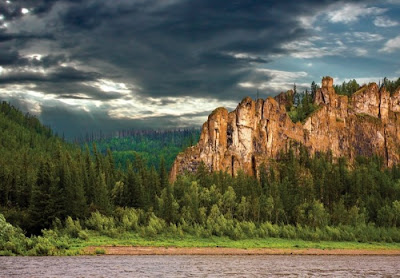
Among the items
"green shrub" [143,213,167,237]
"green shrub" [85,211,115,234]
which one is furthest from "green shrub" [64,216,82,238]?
"green shrub" [143,213,167,237]

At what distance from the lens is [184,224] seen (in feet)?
374

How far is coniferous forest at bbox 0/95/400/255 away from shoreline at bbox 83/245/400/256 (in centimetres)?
630

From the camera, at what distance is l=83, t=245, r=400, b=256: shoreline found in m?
93.8

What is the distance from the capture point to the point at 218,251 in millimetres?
103188

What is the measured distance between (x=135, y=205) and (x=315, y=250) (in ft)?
162

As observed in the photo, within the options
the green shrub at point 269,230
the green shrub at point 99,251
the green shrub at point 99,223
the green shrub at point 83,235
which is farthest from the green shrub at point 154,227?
the green shrub at point 269,230

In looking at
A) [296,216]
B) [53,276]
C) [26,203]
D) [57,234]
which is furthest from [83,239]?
[296,216]

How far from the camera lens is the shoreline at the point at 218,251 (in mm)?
93812

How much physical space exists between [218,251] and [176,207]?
2433cm

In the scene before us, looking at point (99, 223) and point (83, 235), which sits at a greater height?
point (99, 223)

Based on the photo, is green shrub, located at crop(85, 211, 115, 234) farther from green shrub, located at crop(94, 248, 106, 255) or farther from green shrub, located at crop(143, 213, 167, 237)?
green shrub, located at crop(94, 248, 106, 255)

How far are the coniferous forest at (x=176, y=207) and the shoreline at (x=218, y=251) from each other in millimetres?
6299

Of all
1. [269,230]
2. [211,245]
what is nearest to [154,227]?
[211,245]

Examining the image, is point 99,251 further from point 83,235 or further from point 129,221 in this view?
point 129,221
